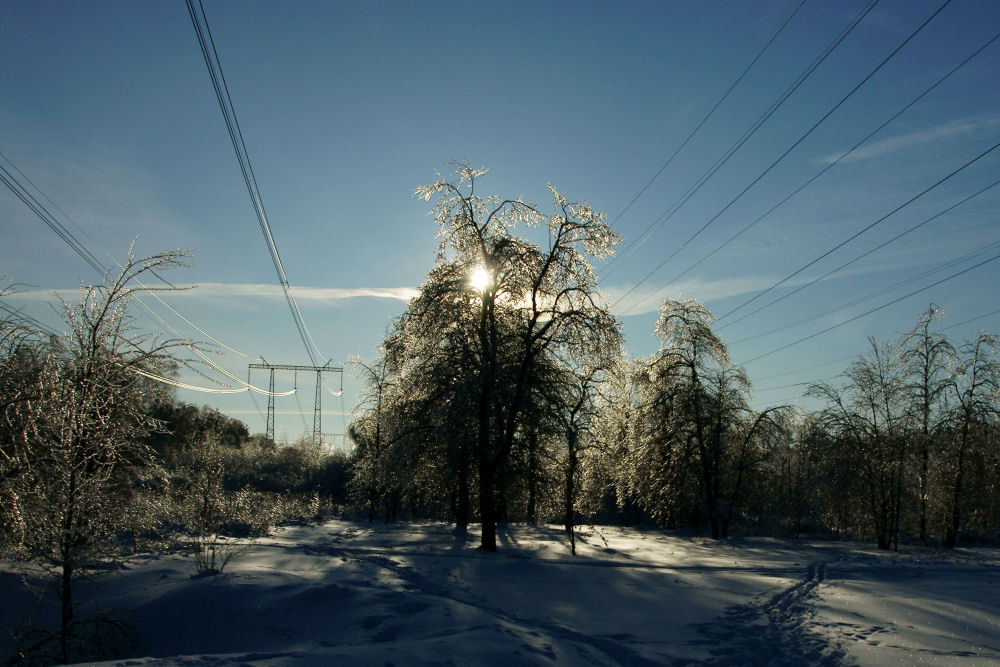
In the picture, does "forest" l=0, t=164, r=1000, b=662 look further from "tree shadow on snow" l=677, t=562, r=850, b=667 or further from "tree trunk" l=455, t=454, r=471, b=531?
"tree shadow on snow" l=677, t=562, r=850, b=667

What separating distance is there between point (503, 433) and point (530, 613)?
28.8ft

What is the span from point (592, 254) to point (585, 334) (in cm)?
245

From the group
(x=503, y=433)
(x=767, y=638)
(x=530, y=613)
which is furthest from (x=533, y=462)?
(x=767, y=638)

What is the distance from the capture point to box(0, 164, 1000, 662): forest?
8.13 meters

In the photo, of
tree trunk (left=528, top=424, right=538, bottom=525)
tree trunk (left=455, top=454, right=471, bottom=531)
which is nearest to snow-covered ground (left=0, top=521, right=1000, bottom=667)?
tree trunk (left=528, top=424, right=538, bottom=525)

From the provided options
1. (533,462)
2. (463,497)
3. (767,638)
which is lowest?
(463,497)

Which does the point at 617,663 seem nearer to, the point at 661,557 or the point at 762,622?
the point at 762,622

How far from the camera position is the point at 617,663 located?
6953 millimetres

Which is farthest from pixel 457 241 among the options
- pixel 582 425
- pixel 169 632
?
pixel 169 632

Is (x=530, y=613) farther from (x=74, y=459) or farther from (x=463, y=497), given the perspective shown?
(x=463, y=497)

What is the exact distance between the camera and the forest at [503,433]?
813 centimetres

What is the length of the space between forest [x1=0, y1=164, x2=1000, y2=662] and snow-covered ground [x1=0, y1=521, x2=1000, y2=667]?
48.0 inches

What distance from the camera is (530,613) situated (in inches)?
373

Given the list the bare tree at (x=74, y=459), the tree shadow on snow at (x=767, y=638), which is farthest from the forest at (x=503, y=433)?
the tree shadow on snow at (x=767, y=638)
